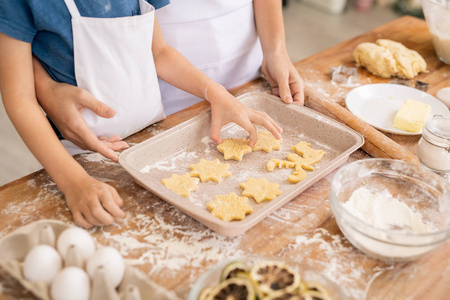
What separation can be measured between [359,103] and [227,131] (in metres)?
0.48

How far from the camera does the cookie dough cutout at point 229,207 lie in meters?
0.93

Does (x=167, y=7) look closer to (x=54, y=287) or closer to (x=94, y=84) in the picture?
(x=94, y=84)

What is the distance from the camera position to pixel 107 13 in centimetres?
108

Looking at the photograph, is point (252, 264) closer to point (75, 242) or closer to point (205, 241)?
point (205, 241)

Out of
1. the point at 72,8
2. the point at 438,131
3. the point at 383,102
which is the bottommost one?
the point at 383,102

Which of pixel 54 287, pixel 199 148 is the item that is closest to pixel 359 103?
pixel 199 148

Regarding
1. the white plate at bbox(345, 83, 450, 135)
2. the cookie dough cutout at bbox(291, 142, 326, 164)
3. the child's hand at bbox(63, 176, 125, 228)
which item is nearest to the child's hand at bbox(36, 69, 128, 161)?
the child's hand at bbox(63, 176, 125, 228)

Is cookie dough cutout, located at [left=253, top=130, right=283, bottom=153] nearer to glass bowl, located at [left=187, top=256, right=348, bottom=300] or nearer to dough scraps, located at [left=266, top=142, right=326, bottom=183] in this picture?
dough scraps, located at [left=266, top=142, right=326, bottom=183]

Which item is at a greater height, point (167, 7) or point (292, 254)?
point (167, 7)

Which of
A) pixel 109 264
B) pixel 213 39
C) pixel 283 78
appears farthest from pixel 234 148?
pixel 109 264

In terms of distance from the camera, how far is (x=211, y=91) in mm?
1210

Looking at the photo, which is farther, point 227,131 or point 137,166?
point 227,131

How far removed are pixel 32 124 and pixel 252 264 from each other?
2.01ft

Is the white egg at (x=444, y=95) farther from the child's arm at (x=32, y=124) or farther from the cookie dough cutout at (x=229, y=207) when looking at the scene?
the child's arm at (x=32, y=124)
